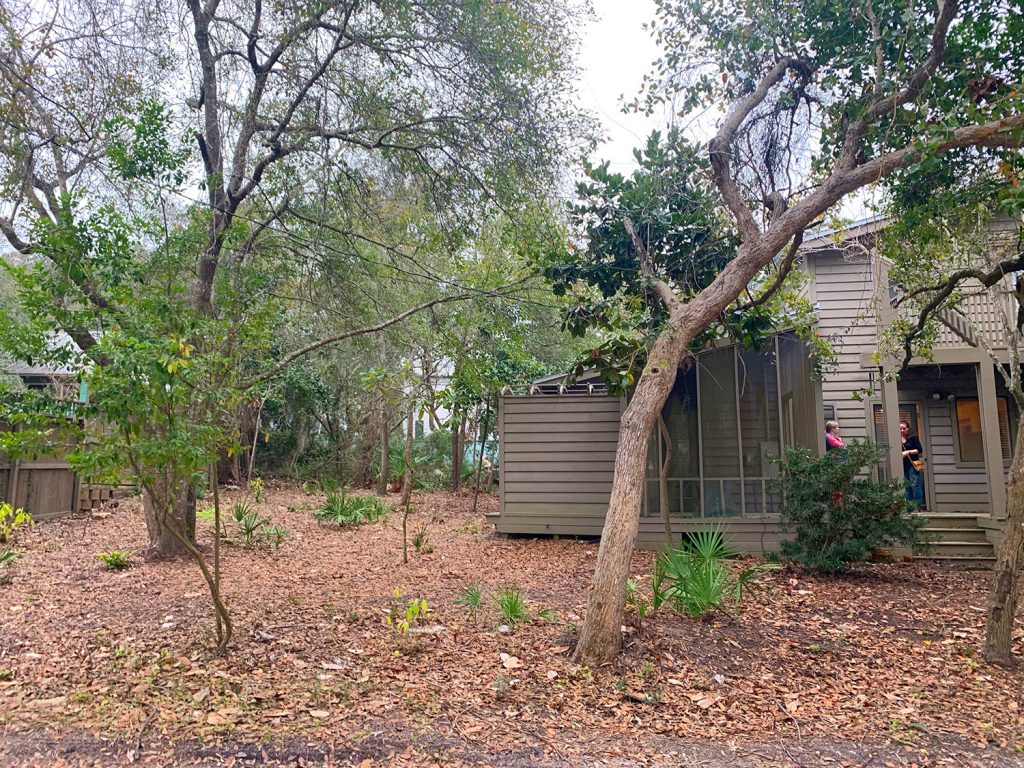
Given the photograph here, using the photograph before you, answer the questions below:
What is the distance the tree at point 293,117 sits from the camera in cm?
756

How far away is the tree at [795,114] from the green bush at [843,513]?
2581mm

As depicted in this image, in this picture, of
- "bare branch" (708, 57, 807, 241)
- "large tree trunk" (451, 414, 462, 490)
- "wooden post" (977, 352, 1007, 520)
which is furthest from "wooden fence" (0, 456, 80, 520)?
"wooden post" (977, 352, 1007, 520)

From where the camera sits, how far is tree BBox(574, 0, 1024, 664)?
5.34m

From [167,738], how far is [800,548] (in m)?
6.78

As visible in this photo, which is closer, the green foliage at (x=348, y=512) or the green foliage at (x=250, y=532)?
the green foliage at (x=250, y=532)

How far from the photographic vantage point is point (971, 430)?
A: 12109 millimetres

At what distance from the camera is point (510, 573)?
8.45 meters

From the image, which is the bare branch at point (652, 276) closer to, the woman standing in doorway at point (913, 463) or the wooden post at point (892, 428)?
the wooden post at point (892, 428)

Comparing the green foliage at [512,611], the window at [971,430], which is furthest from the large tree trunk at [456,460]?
the green foliage at [512,611]

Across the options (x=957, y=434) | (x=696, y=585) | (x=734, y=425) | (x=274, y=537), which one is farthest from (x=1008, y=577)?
(x=274, y=537)

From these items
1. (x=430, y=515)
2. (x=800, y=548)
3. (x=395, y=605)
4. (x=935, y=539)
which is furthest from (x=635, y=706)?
(x=430, y=515)

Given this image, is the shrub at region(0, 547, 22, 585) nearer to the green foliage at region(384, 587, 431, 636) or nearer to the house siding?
→ the green foliage at region(384, 587, 431, 636)

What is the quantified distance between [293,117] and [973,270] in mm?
8221

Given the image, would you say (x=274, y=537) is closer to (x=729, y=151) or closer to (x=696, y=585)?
(x=696, y=585)
